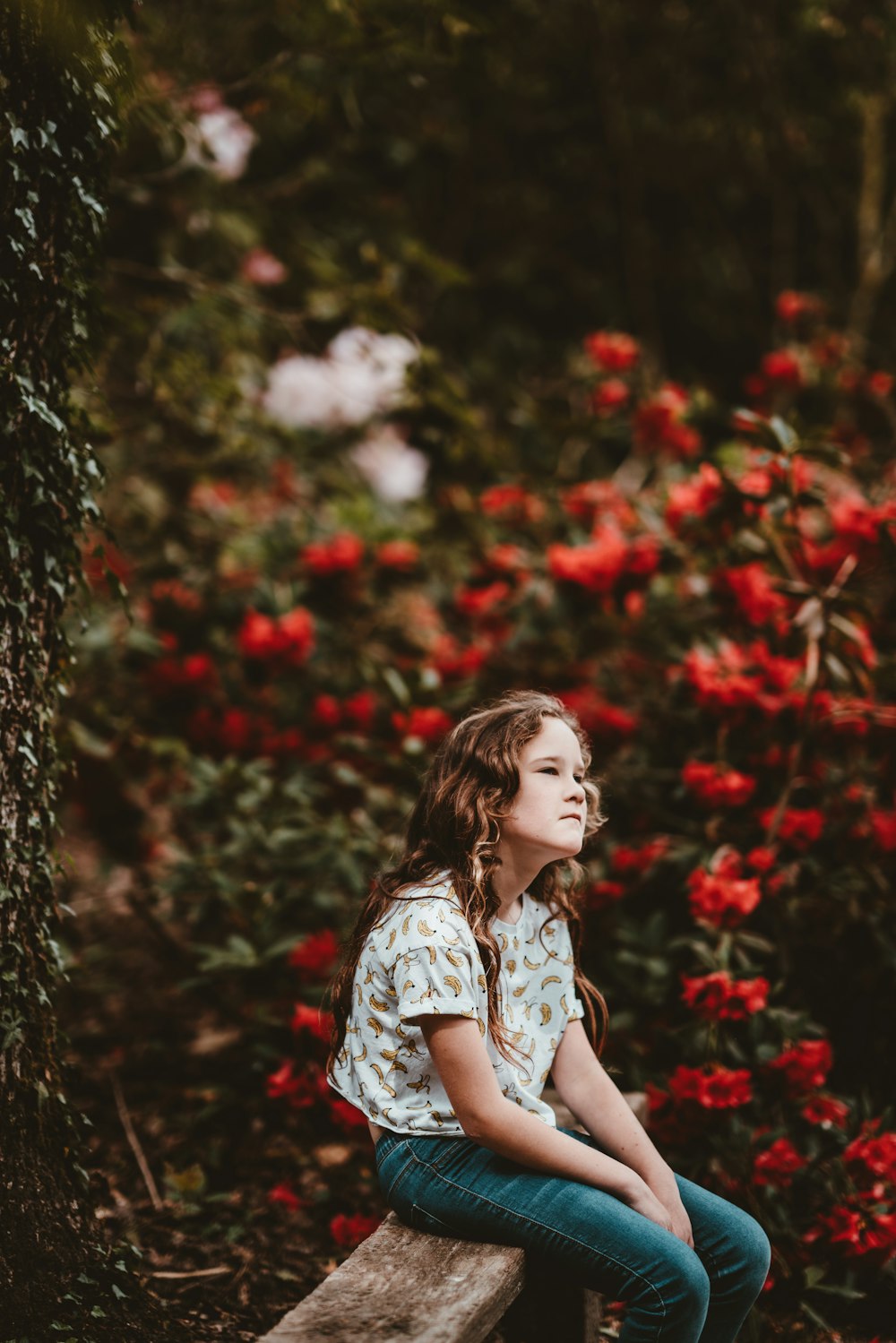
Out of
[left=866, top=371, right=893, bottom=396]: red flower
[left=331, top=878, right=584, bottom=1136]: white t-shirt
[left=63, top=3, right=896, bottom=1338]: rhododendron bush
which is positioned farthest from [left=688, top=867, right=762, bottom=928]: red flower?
[left=866, top=371, right=893, bottom=396]: red flower

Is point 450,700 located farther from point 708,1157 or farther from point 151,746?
point 708,1157

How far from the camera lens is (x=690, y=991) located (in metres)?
2.08

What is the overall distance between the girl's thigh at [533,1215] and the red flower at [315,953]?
84 centimetres

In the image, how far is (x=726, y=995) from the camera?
2066 mm

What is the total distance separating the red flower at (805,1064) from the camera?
213cm

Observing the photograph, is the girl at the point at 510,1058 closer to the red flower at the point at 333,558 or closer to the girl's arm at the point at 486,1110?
the girl's arm at the point at 486,1110

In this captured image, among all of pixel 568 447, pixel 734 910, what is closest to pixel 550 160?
pixel 568 447

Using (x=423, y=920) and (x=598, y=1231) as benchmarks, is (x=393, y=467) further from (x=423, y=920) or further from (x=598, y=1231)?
(x=598, y=1231)

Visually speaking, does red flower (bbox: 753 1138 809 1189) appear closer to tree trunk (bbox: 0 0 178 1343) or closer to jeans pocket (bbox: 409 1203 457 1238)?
jeans pocket (bbox: 409 1203 457 1238)

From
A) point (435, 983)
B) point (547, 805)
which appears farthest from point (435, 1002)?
point (547, 805)

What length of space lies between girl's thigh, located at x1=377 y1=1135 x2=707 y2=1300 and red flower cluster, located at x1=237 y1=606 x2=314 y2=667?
71.7 inches

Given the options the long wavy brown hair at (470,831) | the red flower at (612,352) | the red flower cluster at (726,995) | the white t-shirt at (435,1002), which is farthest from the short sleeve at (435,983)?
the red flower at (612,352)

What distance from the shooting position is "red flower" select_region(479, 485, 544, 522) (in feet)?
12.3

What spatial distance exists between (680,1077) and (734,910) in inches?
14.8
